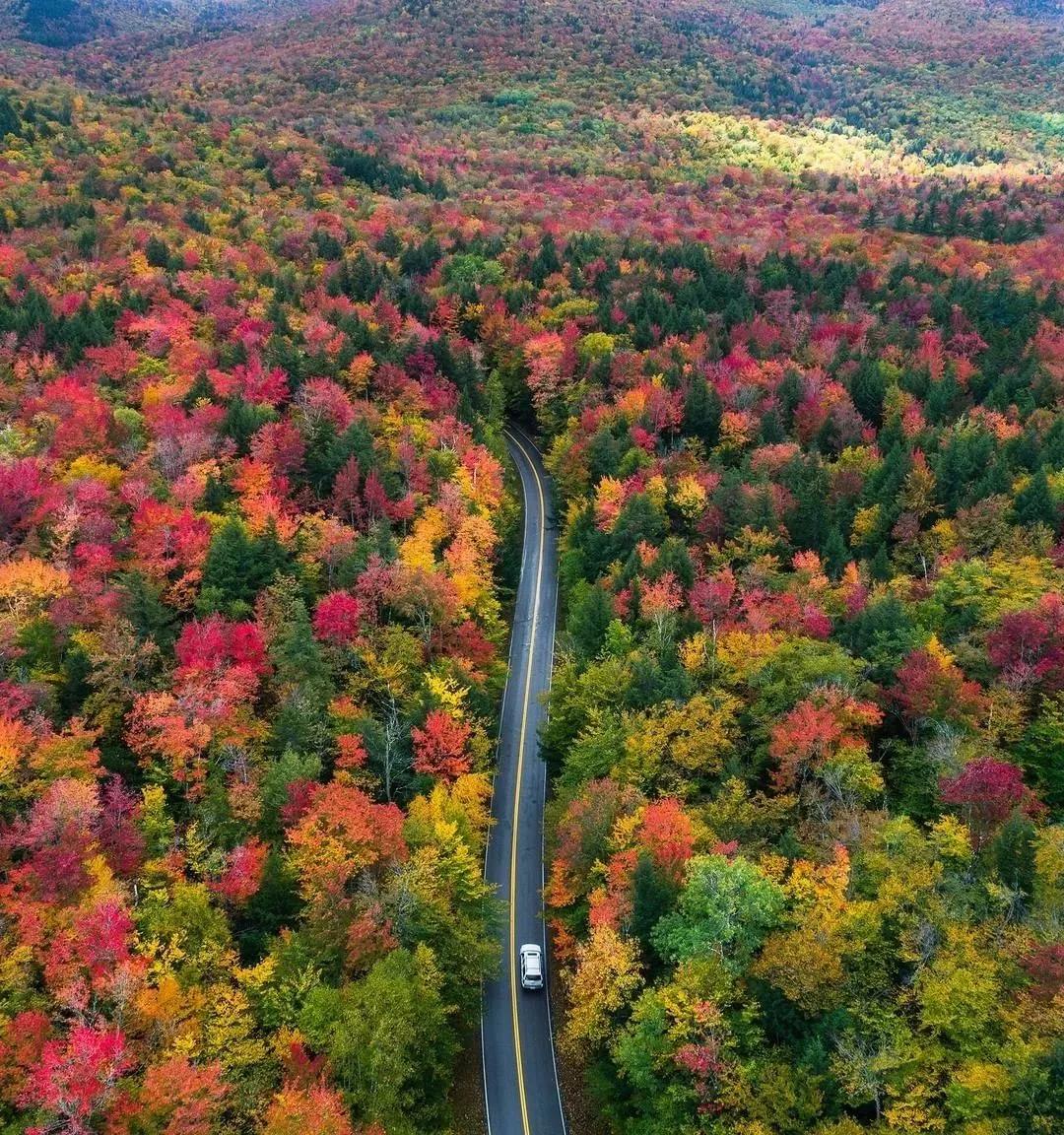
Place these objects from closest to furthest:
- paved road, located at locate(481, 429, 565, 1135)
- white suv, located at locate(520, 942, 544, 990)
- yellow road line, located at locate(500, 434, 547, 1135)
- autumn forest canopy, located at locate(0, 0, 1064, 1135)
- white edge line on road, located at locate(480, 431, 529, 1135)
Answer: autumn forest canopy, located at locate(0, 0, 1064, 1135), paved road, located at locate(481, 429, 565, 1135), yellow road line, located at locate(500, 434, 547, 1135), white edge line on road, located at locate(480, 431, 529, 1135), white suv, located at locate(520, 942, 544, 990)

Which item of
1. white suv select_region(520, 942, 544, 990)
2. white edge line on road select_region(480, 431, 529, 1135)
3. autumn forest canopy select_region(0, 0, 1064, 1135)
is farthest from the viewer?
white suv select_region(520, 942, 544, 990)

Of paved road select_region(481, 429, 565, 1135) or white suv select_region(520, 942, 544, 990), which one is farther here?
white suv select_region(520, 942, 544, 990)

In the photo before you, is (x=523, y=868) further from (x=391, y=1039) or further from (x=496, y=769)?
(x=391, y=1039)

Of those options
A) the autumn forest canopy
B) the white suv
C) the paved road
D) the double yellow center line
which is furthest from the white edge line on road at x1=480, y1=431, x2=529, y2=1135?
the white suv

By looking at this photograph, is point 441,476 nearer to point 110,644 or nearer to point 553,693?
point 553,693

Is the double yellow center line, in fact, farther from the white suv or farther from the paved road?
the white suv

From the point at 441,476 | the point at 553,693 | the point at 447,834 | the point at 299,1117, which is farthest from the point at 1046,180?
the point at 299,1117

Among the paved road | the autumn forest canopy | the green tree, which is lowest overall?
the paved road
